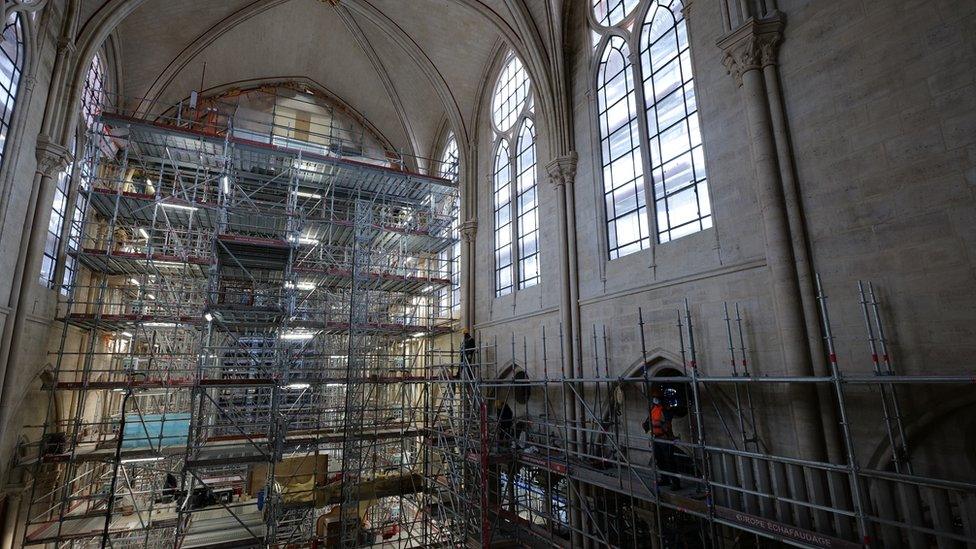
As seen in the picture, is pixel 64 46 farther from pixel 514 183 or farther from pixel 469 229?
pixel 514 183

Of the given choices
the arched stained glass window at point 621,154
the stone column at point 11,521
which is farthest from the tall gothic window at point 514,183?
the stone column at point 11,521

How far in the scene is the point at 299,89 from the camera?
23.4m

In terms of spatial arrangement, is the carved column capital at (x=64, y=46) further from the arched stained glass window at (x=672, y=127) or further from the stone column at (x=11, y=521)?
the arched stained glass window at (x=672, y=127)

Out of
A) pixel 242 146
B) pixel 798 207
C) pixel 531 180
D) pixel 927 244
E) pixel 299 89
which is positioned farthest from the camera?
pixel 299 89

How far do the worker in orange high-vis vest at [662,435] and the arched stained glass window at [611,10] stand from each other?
30.8 ft

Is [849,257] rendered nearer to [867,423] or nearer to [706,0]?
[867,423]

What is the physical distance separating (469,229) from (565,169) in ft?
20.3

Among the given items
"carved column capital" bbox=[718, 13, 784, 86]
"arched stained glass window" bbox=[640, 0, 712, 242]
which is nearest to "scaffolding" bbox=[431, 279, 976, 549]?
"arched stained glass window" bbox=[640, 0, 712, 242]

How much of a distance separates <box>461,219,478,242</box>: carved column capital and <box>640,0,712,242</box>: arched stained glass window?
338 inches

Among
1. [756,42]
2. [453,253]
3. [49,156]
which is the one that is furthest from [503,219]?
[49,156]

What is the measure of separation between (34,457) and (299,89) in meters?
18.0

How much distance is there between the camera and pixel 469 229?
1831 centimetres

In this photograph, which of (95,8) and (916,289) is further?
(95,8)

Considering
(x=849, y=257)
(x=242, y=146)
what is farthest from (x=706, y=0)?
(x=242, y=146)
